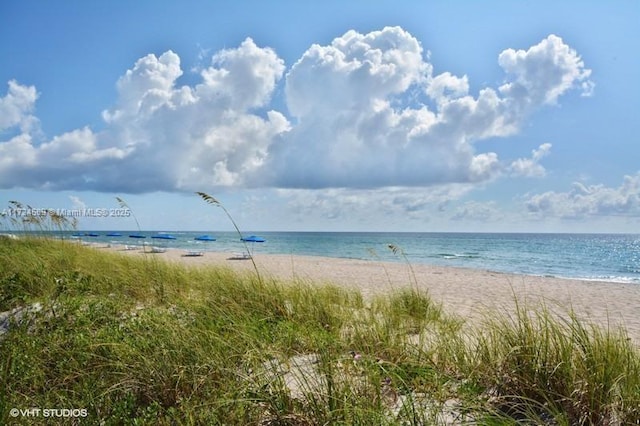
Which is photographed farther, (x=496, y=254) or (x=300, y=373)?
(x=496, y=254)

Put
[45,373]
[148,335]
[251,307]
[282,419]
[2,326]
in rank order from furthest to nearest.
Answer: [251,307], [2,326], [148,335], [45,373], [282,419]

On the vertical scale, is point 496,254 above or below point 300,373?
below

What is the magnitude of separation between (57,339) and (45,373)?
638mm

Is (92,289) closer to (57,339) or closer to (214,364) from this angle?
(57,339)

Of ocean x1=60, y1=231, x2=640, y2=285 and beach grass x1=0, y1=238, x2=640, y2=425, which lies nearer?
beach grass x1=0, y1=238, x2=640, y2=425

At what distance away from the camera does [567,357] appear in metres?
2.72

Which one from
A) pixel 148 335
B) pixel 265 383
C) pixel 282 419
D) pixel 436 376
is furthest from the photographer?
pixel 148 335

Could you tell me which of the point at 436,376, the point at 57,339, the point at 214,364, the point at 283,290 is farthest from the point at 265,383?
the point at 283,290

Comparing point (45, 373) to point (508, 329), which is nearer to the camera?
point (45, 373)

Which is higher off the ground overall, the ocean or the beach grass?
the beach grass

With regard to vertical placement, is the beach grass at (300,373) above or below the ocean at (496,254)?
above

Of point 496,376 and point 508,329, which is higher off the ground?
point 508,329

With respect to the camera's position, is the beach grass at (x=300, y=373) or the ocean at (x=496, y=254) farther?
the ocean at (x=496, y=254)

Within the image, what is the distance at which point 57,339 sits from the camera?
357 centimetres
